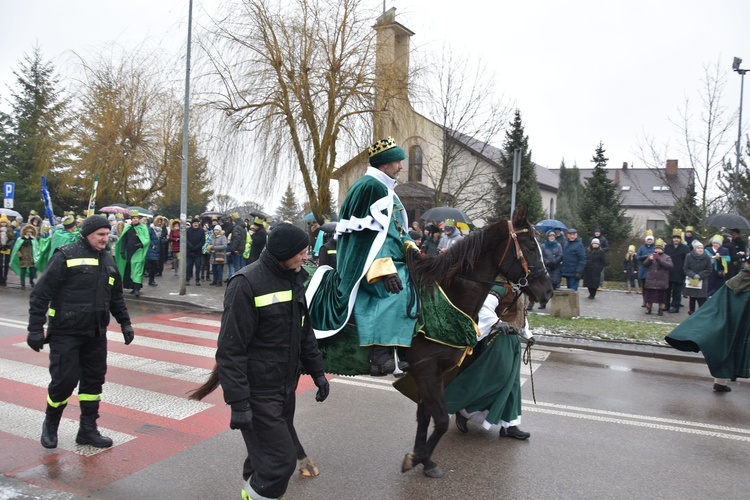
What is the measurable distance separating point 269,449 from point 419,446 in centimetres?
175

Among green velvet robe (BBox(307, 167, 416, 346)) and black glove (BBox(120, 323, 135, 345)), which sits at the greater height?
green velvet robe (BBox(307, 167, 416, 346))

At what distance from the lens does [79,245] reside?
5.10 metres

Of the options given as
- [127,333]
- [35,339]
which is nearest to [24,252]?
[127,333]

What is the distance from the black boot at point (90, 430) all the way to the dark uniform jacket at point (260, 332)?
241cm

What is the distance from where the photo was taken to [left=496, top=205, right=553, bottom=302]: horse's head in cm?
489

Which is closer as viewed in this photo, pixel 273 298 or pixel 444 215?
pixel 273 298

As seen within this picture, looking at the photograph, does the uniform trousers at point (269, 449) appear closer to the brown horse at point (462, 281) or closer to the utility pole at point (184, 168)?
the brown horse at point (462, 281)

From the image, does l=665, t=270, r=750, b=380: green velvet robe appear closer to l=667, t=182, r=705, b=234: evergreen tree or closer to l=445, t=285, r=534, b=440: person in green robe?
l=445, t=285, r=534, b=440: person in green robe

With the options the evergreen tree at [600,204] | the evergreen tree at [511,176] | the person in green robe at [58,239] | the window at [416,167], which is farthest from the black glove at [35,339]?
the evergreen tree at [600,204]

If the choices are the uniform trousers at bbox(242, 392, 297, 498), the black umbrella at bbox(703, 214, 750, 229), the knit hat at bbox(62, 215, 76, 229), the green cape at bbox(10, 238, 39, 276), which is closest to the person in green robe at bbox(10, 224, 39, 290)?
the green cape at bbox(10, 238, 39, 276)

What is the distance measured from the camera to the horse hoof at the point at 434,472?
4.66m

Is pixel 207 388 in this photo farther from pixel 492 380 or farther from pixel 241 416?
pixel 492 380

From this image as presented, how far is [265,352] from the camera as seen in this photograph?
138 inches

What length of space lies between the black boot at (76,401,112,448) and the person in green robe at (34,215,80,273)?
7.04 metres
